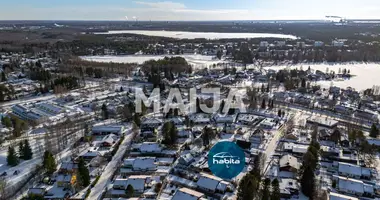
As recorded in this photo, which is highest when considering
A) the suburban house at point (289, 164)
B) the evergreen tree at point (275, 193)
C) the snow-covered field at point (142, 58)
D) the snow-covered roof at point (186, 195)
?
the snow-covered field at point (142, 58)

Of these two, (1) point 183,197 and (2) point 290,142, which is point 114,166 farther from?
(2) point 290,142

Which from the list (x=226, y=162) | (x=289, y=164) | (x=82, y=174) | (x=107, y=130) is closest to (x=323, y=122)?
(x=289, y=164)

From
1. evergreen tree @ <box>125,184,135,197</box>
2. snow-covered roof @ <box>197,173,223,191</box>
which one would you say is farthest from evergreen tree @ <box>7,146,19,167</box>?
snow-covered roof @ <box>197,173,223,191</box>

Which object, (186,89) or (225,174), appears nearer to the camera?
(225,174)

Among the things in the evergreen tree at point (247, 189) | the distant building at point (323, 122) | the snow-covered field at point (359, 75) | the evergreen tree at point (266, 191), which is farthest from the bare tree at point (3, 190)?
the snow-covered field at point (359, 75)

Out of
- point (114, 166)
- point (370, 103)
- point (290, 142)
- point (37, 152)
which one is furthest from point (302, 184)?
point (370, 103)

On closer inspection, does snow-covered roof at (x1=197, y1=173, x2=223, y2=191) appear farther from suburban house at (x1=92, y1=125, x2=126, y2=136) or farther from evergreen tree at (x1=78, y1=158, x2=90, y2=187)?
suburban house at (x1=92, y1=125, x2=126, y2=136)

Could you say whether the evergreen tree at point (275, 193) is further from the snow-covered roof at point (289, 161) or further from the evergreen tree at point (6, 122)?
the evergreen tree at point (6, 122)
